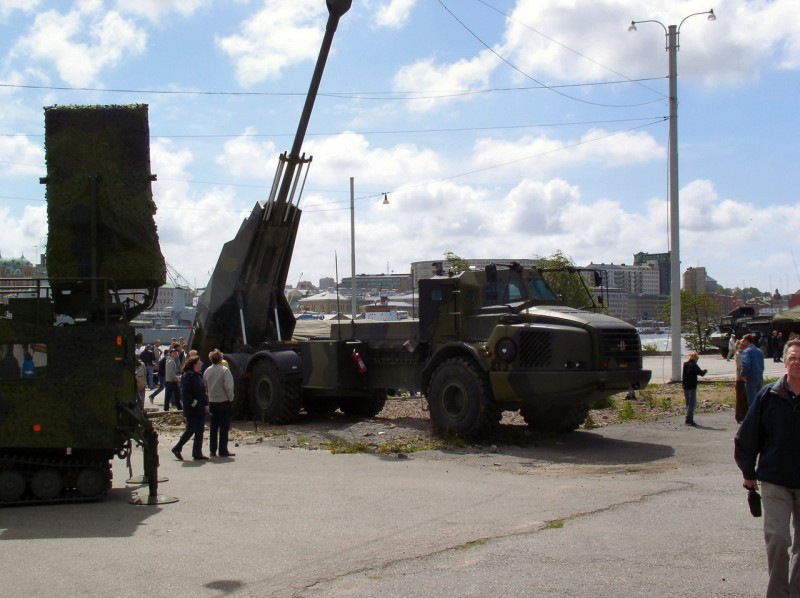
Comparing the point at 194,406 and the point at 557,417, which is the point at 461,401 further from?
the point at 194,406

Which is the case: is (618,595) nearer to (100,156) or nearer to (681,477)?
(681,477)

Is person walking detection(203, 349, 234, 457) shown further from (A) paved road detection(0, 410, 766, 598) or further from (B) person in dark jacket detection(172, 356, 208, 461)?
(A) paved road detection(0, 410, 766, 598)

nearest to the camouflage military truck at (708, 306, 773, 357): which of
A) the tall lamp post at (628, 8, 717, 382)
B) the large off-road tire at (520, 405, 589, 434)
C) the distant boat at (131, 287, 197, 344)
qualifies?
the tall lamp post at (628, 8, 717, 382)

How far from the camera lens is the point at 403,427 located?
15.0 m

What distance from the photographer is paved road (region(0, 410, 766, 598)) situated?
19.6 feet

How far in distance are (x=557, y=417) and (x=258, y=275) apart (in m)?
6.66

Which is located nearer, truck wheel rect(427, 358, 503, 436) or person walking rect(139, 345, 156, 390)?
truck wheel rect(427, 358, 503, 436)

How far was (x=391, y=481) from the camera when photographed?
33.8 feet

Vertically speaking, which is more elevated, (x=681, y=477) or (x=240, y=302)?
(x=240, y=302)

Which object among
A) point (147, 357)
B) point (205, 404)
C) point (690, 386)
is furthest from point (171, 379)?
point (690, 386)

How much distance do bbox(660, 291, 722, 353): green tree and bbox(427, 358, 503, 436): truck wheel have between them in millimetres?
30820

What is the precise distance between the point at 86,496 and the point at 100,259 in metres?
2.52

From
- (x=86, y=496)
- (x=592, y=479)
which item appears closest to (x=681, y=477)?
(x=592, y=479)

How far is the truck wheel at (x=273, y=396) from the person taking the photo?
16.3 metres
